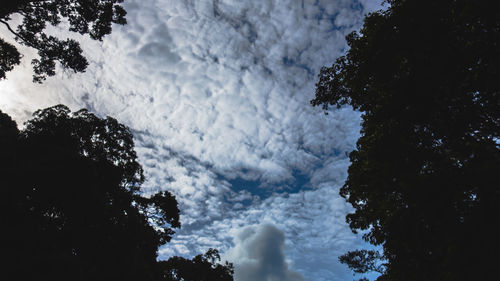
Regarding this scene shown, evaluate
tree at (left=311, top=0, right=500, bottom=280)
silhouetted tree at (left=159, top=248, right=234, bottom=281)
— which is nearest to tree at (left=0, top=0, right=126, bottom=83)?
tree at (left=311, top=0, right=500, bottom=280)

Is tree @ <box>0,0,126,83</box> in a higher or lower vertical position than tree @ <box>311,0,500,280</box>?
higher

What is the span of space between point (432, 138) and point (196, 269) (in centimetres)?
2862

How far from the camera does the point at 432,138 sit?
7.77 m

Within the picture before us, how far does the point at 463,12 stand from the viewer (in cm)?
567

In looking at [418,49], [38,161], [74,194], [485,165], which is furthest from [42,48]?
[485,165]

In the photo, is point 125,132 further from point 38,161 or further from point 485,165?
point 485,165

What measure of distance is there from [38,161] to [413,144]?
18.2 meters

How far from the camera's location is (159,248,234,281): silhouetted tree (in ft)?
85.8

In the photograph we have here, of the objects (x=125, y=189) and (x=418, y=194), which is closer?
(x=418, y=194)

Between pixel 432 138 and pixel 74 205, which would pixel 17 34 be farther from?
pixel 432 138

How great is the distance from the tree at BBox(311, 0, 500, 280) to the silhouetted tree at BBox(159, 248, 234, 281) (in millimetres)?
24773

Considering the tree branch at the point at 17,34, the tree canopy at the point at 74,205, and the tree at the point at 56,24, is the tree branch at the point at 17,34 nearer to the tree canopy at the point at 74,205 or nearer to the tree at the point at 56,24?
the tree at the point at 56,24

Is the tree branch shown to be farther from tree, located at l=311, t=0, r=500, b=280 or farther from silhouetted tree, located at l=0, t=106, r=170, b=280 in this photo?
tree, located at l=311, t=0, r=500, b=280

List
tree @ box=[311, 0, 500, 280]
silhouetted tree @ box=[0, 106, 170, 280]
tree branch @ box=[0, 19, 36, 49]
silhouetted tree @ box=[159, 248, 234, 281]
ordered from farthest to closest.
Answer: silhouetted tree @ box=[159, 248, 234, 281]
silhouetted tree @ box=[0, 106, 170, 280]
tree branch @ box=[0, 19, 36, 49]
tree @ box=[311, 0, 500, 280]
